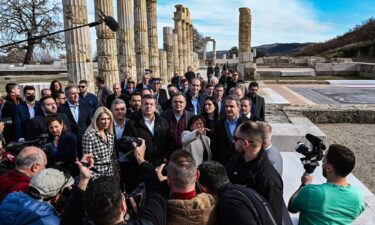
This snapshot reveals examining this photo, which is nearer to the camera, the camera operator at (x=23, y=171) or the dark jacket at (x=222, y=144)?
the camera operator at (x=23, y=171)

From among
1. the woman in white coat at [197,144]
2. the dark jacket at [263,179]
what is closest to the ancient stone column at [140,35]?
the woman in white coat at [197,144]

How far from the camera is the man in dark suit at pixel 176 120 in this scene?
15.0 ft

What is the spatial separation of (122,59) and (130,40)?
1.09 meters

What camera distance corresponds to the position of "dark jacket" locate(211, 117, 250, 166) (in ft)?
14.4

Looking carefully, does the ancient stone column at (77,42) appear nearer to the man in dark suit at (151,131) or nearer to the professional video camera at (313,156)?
Answer: the man in dark suit at (151,131)

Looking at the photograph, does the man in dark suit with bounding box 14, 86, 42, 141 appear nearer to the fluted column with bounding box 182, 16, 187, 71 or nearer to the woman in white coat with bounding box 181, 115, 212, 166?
the woman in white coat with bounding box 181, 115, 212, 166

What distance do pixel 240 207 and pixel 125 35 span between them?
598 inches

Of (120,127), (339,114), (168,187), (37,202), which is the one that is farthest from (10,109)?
(339,114)

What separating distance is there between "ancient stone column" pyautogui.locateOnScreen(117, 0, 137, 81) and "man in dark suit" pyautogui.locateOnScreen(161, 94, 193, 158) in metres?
11.6

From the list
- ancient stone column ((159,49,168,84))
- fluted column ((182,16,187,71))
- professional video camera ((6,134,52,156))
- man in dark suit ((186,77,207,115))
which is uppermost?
fluted column ((182,16,187,71))

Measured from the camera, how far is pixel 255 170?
263 centimetres

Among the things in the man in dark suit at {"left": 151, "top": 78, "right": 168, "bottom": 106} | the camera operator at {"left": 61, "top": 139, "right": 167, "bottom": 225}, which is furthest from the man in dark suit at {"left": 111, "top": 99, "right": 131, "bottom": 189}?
the man in dark suit at {"left": 151, "top": 78, "right": 168, "bottom": 106}

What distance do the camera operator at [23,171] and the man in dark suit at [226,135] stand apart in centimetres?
240

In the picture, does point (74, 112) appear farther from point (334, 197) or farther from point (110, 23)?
point (334, 197)
